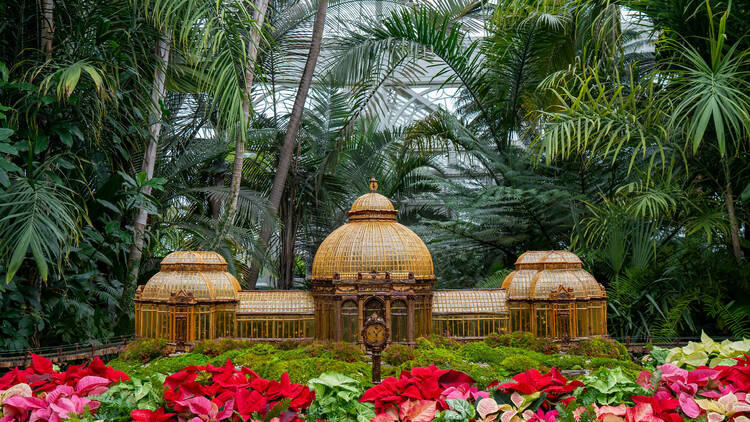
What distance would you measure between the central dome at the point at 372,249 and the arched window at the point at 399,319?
0.43 metres

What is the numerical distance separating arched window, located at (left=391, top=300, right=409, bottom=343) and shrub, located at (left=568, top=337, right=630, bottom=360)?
2.51 meters

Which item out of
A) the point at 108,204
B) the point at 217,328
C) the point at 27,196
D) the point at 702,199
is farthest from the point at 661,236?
the point at 27,196

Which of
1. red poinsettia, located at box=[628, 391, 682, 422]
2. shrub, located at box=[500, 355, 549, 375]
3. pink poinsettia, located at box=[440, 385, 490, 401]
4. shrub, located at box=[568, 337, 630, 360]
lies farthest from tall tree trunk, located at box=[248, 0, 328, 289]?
red poinsettia, located at box=[628, 391, 682, 422]

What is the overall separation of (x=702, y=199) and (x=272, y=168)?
1099cm

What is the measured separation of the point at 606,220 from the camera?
1172 cm

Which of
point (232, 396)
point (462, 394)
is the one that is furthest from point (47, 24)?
point (462, 394)

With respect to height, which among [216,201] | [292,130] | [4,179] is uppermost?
[292,130]

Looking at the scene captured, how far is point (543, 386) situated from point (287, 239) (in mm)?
13367

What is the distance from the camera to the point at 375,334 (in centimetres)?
762

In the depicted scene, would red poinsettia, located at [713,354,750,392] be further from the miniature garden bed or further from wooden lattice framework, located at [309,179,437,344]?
wooden lattice framework, located at [309,179,437,344]

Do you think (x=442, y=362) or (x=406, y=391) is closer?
(x=406, y=391)

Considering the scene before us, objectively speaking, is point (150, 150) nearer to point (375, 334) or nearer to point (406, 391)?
point (375, 334)

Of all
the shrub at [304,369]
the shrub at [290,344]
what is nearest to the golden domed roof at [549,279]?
the shrub at [290,344]

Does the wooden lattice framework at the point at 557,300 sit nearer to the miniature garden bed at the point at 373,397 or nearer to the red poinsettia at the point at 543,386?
the miniature garden bed at the point at 373,397
